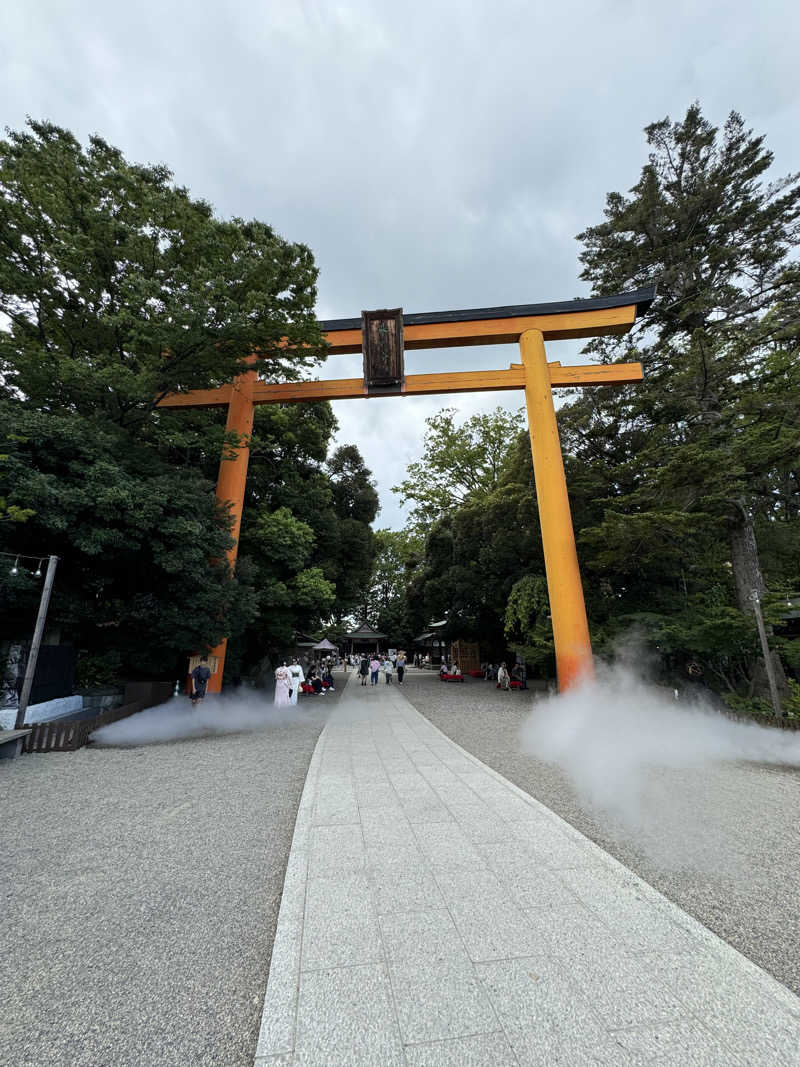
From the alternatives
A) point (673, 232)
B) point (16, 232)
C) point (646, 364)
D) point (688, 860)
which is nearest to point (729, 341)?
point (646, 364)

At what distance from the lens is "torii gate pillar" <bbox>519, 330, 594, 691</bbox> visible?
1009 centimetres

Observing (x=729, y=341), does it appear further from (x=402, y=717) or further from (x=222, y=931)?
(x=222, y=931)

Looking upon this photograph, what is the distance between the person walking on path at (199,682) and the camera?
32.6ft

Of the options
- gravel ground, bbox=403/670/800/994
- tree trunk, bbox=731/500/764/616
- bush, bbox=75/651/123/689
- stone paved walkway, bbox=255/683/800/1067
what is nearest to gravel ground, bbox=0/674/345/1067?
stone paved walkway, bbox=255/683/800/1067

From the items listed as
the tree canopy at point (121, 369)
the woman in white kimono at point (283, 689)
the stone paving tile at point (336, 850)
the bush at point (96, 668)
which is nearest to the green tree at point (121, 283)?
the tree canopy at point (121, 369)

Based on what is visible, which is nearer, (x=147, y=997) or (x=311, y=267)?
(x=147, y=997)

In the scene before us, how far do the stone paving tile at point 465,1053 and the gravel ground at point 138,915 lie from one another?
2.04 feet

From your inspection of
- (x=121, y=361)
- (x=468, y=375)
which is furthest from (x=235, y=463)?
(x=468, y=375)

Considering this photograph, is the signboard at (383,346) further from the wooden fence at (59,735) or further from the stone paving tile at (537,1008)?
the stone paving tile at (537,1008)

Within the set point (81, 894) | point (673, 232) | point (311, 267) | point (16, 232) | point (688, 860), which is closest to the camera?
point (81, 894)

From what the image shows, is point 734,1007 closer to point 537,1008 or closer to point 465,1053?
point 537,1008

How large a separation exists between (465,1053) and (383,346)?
12.5 m

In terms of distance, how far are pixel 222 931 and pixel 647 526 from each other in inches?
381

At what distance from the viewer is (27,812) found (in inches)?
163
